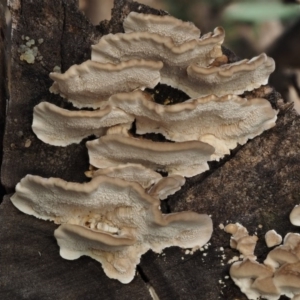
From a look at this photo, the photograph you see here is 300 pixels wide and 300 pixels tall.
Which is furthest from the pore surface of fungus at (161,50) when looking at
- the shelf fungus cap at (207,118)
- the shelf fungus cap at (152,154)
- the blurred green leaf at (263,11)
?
the blurred green leaf at (263,11)

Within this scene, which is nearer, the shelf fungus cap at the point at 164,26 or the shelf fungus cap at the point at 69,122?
the shelf fungus cap at the point at 69,122

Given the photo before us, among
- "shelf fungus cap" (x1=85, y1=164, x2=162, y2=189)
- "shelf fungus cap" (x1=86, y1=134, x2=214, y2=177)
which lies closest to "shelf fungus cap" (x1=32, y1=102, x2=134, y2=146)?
"shelf fungus cap" (x1=86, y1=134, x2=214, y2=177)

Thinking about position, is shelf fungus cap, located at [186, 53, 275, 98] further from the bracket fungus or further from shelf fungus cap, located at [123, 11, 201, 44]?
the bracket fungus

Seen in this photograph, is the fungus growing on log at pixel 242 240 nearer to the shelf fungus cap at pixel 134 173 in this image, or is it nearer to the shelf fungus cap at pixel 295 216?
the shelf fungus cap at pixel 295 216

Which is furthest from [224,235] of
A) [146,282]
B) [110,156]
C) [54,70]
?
[54,70]

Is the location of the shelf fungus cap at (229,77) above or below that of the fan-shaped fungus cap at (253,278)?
above

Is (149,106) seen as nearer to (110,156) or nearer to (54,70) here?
(110,156)
